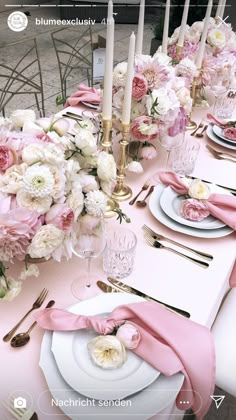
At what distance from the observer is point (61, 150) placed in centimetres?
85

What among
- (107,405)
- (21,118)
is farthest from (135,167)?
(107,405)

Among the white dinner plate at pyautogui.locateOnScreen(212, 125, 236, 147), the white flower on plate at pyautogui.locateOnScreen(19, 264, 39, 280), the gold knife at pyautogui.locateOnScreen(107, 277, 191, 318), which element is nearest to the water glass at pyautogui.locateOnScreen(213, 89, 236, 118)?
the white dinner plate at pyautogui.locateOnScreen(212, 125, 236, 147)

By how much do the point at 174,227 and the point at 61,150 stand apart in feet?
1.26

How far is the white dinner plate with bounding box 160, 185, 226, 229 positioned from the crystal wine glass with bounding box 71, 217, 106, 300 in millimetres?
275

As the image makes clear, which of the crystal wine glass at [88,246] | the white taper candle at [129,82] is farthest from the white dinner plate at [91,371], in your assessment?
the white taper candle at [129,82]

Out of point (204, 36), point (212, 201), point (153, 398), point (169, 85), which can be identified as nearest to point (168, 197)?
point (212, 201)

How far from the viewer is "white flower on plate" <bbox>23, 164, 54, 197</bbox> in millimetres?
756

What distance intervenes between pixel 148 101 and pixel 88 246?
546 millimetres

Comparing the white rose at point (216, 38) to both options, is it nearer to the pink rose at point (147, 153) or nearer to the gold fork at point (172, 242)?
the pink rose at point (147, 153)

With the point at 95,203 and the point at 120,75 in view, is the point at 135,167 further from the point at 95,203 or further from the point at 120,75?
the point at 95,203

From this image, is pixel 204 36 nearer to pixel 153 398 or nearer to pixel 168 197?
pixel 168 197

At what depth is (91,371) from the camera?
694mm

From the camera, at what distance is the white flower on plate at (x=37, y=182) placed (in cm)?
76

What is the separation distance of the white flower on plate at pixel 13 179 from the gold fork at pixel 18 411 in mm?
384
